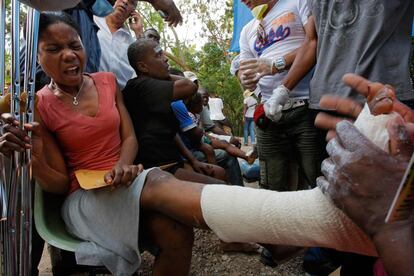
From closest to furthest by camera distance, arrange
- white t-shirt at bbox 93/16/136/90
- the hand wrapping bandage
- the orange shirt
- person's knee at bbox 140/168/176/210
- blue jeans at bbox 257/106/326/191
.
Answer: the hand wrapping bandage
person's knee at bbox 140/168/176/210
the orange shirt
blue jeans at bbox 257/106/326/191
white t-shirt at bbox 93/16/136/90

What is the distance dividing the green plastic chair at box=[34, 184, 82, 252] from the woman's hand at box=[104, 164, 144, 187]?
279mm

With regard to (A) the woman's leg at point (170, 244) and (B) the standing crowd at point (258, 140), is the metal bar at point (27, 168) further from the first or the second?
(A) the woman's leg at point (170, 244)

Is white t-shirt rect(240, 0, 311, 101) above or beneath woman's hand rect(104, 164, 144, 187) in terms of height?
above

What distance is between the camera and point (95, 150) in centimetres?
163

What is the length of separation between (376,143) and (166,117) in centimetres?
129

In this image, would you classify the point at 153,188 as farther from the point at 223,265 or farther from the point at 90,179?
the point at 223,265

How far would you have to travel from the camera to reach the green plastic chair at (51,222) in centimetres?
146

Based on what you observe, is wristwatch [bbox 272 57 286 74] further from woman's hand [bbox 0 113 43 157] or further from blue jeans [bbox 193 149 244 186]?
woman's hand [bbox 0 113 43 157]

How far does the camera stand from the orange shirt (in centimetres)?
159

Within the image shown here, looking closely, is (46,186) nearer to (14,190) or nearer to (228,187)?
(14,190)

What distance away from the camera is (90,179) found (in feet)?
5.03

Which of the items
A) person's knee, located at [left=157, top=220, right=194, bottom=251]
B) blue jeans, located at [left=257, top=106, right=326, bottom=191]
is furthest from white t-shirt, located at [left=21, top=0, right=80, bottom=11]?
blue jeans, located at [left=257, top=106, right=326, bottom=191]

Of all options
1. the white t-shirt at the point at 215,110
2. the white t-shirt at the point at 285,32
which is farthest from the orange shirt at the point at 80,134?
the white t-shirt at the point at 215,110

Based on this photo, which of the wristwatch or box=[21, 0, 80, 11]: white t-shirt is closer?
box=[21, 0, 80, 11]: white t-shirt
